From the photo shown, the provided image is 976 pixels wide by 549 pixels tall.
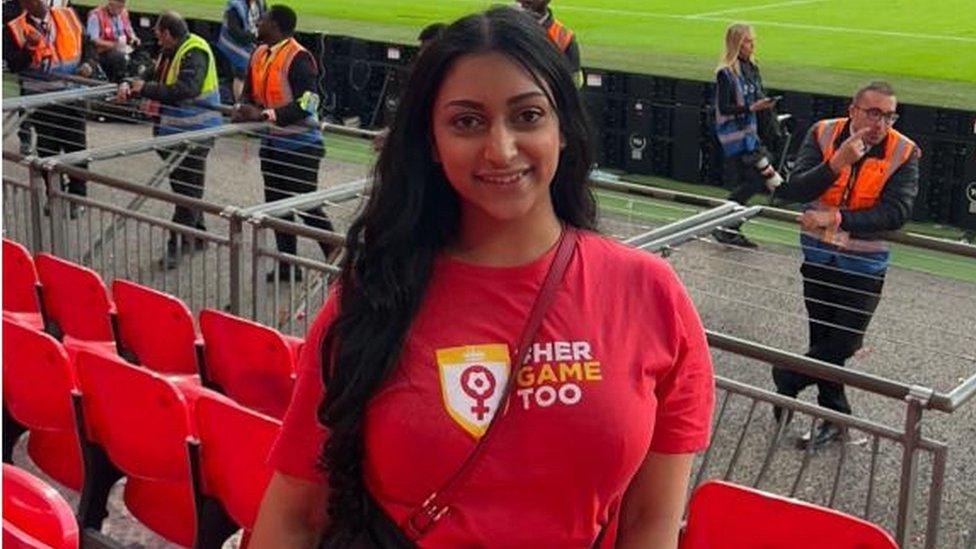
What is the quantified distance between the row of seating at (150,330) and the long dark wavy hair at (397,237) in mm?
2485

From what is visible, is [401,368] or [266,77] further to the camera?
[266,77]

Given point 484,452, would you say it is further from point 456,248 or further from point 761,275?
point 761,275

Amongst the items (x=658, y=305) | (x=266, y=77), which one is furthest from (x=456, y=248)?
(x=266, y=77)

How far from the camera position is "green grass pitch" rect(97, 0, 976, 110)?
17422 mm

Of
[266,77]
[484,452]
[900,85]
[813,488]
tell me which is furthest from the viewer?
[900,85]

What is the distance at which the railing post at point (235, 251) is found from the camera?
557cm

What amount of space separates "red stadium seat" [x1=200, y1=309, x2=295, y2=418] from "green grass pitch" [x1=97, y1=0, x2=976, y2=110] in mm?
11730

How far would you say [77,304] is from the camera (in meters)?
5.46

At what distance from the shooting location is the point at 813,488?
552 centimetres

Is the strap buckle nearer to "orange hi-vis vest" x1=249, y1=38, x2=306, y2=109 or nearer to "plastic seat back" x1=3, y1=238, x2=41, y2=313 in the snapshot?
"plastic seat back" x1=3, y1=238, x2=41, y2=313

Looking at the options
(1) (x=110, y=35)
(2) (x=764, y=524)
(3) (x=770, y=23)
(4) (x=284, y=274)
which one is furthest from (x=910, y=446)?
(3) (x=770, y=23)

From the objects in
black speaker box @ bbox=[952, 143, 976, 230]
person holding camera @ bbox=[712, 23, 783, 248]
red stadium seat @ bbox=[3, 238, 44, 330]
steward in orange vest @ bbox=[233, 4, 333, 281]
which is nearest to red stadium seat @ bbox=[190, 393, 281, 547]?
red stadium seat @ bbox=[3, 238, 44, 330]

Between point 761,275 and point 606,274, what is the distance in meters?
6.40

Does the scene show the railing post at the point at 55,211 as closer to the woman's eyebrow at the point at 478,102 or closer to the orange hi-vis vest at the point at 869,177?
the orange hi-vis vest at the point at 869,177
